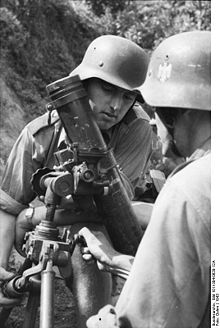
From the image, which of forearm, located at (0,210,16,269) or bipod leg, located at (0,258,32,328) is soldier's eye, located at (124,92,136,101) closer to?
forearm, located at (0,210,16,269)

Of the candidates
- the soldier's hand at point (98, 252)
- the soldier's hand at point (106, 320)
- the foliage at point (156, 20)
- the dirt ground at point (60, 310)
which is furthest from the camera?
the foliage at point (156, 20)

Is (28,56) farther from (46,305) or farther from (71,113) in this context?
(46,305)

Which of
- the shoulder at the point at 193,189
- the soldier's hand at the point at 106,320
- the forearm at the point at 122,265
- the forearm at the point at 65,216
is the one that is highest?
the shoulder at the point at 193,189

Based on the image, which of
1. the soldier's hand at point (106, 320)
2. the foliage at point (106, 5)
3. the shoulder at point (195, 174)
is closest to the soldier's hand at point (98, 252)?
the soldier's hand at point (106, 320)

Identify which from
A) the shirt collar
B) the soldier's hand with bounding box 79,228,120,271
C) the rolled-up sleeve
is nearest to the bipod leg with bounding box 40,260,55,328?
the soldier's hand with bounding box 79,228,120,271

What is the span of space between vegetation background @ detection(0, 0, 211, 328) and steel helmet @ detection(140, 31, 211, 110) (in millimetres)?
4641

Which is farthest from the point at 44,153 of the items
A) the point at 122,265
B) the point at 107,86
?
the point at 122,265

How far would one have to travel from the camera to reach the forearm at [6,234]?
4.52 metres

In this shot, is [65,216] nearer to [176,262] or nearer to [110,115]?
[110,115]

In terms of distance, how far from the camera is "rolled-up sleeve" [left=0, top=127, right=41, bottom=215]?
175 inches

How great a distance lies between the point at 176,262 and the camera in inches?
95.3

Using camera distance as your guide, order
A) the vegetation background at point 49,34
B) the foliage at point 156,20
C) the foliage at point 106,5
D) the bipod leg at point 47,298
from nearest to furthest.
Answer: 1. the bipod leg at point 47,298
2. the vegetation background at point 49,34
3. the foliage at point 156,20
4. the foliage at point 106,5

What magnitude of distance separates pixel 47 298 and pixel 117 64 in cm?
156

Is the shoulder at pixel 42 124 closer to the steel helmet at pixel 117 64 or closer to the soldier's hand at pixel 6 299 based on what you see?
the steel helmet at pixel 117 64
